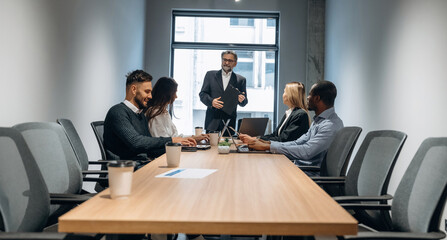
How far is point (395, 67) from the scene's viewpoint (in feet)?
11.6

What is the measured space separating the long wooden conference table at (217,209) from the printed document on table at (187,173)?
0.05m

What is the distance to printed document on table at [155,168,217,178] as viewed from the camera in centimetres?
155

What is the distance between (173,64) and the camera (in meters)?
6.48

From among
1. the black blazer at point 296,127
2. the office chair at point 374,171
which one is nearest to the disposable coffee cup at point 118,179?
the office chair at point 374,171

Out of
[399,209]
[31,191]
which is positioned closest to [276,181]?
[399,209]

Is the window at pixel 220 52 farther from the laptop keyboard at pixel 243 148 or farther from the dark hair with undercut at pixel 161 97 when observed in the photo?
the laptop keyboard at pixel 243 148

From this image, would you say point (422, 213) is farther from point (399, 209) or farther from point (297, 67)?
point (297, 67)

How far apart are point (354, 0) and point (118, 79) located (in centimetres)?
315

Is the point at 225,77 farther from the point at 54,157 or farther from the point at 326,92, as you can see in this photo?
the point at 54,157

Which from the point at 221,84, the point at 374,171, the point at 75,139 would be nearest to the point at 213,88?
the point at 221,84

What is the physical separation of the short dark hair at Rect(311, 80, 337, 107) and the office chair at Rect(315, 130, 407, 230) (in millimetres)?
713

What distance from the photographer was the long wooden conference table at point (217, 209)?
934 mm

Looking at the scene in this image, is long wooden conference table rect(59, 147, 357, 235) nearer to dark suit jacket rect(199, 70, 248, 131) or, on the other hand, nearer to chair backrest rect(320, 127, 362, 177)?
chair backrest rect(320, 127, 362, 177)

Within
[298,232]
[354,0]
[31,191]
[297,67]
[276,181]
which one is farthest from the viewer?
[297,67]
